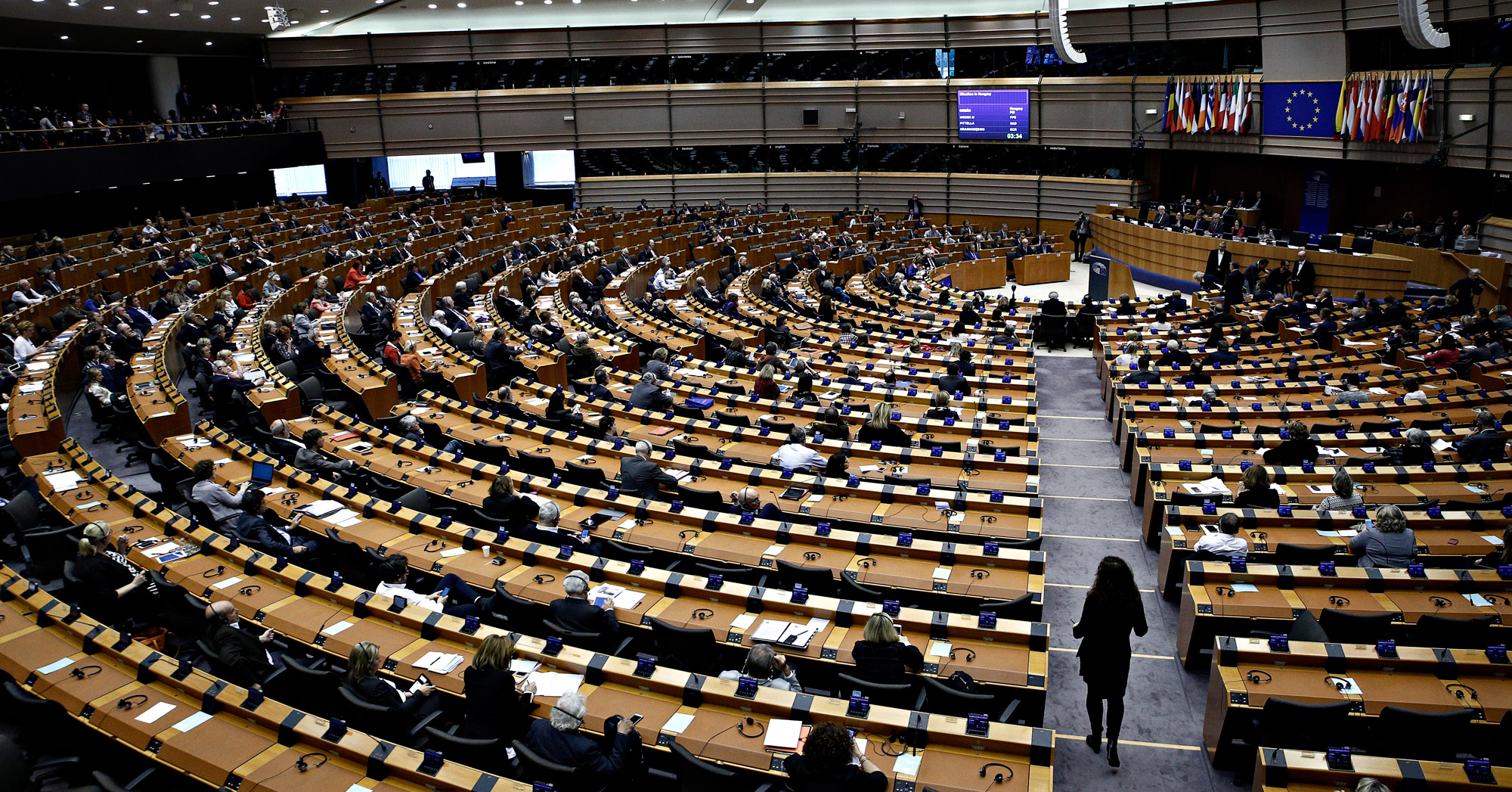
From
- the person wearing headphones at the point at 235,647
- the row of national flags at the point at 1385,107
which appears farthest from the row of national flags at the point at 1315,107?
the person wearing headphones at the point at 235,647

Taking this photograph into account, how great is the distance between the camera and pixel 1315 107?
2333 centimetres

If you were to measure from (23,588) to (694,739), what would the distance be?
624 centimetres

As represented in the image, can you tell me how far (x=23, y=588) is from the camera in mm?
8008

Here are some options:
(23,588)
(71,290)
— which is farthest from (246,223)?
(23,588)

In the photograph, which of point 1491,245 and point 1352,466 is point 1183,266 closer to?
point 1491,245

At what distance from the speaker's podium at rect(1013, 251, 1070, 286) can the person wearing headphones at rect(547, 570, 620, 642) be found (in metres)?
22.1

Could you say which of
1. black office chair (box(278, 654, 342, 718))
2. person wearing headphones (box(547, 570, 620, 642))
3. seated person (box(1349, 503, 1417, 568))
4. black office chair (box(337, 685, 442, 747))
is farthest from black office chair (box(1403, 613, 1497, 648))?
black office chair (box(278, 654, 342, 718))

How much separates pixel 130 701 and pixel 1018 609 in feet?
21.7

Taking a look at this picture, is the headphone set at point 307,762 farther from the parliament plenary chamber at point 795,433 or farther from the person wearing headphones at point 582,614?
the person wearing headphones at point 582,614

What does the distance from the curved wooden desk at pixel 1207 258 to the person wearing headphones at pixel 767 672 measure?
1971 cm

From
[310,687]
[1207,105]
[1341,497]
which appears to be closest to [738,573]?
[310,687]

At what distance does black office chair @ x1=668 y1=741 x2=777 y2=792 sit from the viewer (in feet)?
18.2

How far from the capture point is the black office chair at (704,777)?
5.55 metres

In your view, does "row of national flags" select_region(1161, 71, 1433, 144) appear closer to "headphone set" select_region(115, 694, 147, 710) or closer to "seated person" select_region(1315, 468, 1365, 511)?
"seated person" select_region(1315, 468, 1365, 511)
